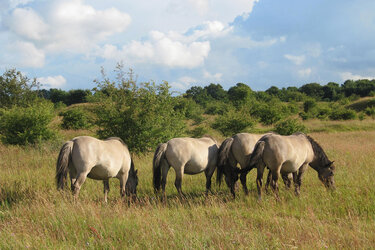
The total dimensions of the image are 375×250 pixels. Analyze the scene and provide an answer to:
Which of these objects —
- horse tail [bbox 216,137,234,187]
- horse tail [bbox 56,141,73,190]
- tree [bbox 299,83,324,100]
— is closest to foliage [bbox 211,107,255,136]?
horse tail [bbox 216,137,234,187]

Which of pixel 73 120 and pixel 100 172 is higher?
pixel 73 120

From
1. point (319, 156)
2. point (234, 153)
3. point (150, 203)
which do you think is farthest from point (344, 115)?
point (150, 203)

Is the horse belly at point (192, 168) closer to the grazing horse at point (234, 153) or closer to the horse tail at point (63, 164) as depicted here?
the grazing horse at point (234, 153)

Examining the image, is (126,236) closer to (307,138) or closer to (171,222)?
(171,222)

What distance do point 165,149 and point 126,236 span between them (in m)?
2.93

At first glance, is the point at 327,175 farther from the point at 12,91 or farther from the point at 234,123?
the point at 12,91

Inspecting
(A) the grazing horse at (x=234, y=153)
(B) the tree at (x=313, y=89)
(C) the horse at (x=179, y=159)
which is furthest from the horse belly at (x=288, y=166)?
(B) the tree at (x=313, y=89)

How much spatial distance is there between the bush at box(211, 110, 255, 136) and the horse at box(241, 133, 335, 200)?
35.9 feet

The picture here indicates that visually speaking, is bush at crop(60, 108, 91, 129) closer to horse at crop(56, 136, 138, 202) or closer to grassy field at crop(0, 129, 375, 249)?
grassy field at crop(0, 129, 375, 249)

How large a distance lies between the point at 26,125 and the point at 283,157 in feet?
42.4

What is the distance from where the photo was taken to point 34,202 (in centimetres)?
539

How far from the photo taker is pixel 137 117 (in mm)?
11805

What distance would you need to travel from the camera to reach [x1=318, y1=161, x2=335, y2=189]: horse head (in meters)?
7.17

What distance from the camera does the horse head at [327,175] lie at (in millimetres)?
7173
